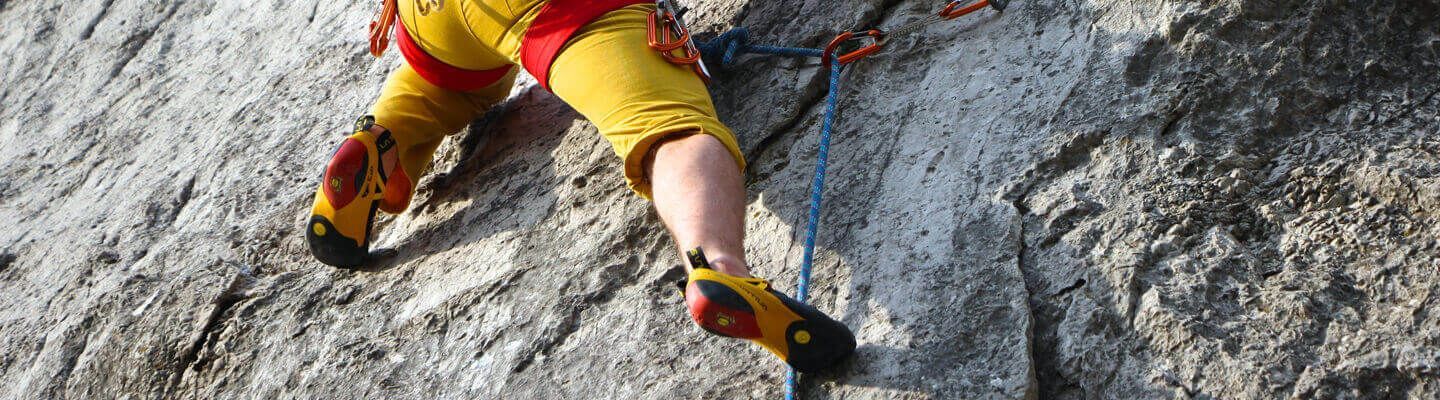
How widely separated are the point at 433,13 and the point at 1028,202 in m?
1.38

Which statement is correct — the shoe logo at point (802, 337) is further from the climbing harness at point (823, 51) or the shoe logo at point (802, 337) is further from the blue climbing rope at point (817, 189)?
the climbing harness at point (823, 51)

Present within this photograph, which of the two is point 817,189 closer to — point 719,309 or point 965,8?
point 719,309

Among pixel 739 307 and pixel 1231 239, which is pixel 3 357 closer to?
pixel 739 307

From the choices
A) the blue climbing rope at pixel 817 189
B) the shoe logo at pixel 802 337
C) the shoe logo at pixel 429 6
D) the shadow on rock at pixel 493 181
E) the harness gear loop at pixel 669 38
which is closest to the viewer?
the shoe logo at pixel 802 337

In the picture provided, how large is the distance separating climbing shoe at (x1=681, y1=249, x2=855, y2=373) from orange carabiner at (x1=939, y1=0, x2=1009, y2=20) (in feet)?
3.42

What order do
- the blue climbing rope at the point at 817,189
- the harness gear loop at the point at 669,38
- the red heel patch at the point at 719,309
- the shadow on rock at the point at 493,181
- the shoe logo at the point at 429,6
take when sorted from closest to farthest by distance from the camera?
the red heel patch at the point at 719,309
the blue climbing rope at the point at 817,189
the harness gear loop at the point at 669,38
the shoe logo at the point at 429,6
the shadow on rock at the point at 493,181

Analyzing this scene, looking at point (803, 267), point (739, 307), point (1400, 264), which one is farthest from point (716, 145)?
point (1400, 264)

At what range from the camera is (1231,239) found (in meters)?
2.02

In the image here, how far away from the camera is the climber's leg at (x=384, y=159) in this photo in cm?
262

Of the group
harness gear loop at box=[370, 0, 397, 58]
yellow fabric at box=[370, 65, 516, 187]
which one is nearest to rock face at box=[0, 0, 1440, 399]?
yellow fabric at box=[370, 65, 516, 187]

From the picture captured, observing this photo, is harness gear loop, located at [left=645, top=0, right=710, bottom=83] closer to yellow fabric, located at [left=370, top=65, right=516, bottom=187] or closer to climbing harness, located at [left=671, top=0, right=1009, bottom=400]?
climbing harness, located at [left=671, top=0, right=1009, bottom=400]

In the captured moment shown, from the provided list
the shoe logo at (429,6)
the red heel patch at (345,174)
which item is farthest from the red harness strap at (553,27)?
the red heel patch at (345,174)

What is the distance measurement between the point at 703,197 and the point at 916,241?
454 millimetres

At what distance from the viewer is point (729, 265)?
1.91 m
